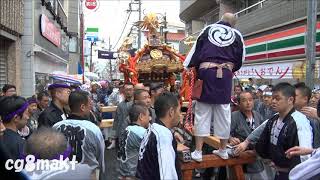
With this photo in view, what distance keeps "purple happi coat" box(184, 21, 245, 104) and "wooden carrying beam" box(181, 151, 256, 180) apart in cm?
60

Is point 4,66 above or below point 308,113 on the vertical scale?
above

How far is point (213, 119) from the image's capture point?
13.3 ft

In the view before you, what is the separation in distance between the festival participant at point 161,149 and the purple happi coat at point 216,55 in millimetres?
963

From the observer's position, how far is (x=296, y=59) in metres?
12.9

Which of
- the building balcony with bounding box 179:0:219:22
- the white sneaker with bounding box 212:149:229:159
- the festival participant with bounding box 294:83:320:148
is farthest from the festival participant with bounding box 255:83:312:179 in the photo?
the building balcony with bounding box 179:0:219:22

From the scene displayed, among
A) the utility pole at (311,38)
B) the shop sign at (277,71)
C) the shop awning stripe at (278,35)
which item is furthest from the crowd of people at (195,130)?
the shop awning stripe at (278,35)

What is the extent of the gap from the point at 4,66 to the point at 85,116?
7689 millimetres

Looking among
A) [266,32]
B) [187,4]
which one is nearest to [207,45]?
[266,32]

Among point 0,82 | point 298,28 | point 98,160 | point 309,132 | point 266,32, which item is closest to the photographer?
point 309,132

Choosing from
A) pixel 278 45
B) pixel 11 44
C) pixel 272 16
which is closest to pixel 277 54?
pixel 278 45

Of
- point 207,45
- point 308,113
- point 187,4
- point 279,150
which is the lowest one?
point 279,150

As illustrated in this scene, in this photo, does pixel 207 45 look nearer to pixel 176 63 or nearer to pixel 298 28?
pixel 176 63

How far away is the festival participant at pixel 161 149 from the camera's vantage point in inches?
110

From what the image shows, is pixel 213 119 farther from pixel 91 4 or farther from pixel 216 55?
pixel 91 4
